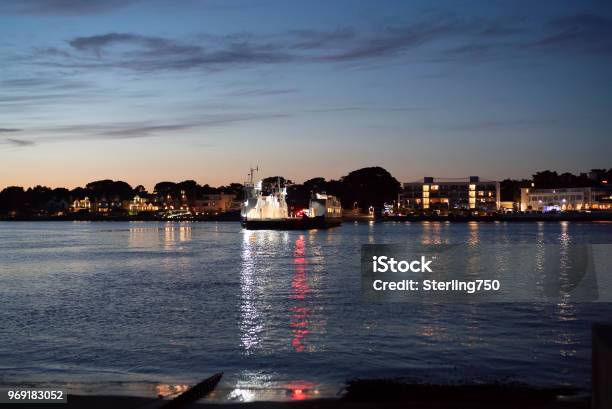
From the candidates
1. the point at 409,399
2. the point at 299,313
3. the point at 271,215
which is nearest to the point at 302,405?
the point at 409,399

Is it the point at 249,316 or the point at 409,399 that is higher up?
the point at 409,399

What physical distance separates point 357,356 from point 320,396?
597 centimetres

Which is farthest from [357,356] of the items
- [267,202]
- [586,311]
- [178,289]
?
[267,202]

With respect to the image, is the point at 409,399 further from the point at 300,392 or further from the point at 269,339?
the point at 269,339

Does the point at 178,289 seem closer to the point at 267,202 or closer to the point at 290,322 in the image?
the point at 290,322

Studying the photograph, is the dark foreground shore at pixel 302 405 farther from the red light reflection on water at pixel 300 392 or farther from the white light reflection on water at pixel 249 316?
the white light reflection on water at pixel 249 316

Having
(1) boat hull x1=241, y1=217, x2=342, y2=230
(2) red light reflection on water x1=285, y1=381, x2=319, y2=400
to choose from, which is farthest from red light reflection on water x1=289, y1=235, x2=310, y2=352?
(1) boat hull x1=241, y1=217, x2=342, y2=230

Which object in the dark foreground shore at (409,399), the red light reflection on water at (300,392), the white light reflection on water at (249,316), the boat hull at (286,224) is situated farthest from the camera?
the boat hull at (286,224)

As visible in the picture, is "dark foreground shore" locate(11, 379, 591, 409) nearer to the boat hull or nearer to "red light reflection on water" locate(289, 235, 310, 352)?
"red light reflection on water" locate(289, 235, 310, 352)

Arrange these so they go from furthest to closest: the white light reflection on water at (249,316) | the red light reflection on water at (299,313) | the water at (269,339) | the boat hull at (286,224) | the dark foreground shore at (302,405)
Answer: the boat hull at (286,224) < the white light reflection on water at (249,316) < the red light reflection on water at (299,313) < the water at (269,339) < the dark foreground shore at (302,405)

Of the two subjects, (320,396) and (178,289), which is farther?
(178,289)

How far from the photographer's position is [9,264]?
56.8 m

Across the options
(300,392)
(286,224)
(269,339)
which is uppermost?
(300,392)

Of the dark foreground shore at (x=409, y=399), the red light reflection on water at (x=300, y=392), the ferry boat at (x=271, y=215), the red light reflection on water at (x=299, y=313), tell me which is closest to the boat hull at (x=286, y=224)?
the ferry boat at (x=271, y=215)
